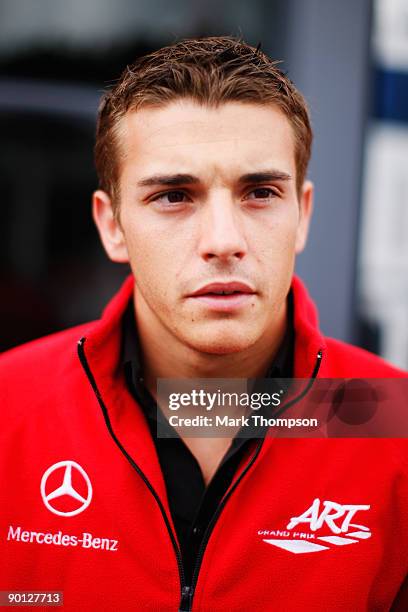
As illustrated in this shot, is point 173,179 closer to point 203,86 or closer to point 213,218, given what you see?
point 213,218

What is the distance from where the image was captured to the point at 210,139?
68.3 inches

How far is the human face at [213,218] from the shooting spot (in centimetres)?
168

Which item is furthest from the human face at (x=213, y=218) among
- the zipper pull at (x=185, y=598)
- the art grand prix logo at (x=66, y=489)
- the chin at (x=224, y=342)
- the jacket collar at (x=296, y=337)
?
the zipper pull at (x=185, y=598)

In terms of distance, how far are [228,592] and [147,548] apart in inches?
8.1

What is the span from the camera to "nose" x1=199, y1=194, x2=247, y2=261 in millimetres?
1635

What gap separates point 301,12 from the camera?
3.01 m

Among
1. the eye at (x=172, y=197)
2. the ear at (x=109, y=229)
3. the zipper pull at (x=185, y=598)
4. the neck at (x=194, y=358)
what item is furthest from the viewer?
the ear at (x=109, y=229)

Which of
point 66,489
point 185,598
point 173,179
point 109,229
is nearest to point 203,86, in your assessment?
point 173,179

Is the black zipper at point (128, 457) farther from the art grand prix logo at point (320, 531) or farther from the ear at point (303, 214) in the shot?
the ear at point (303, 214)

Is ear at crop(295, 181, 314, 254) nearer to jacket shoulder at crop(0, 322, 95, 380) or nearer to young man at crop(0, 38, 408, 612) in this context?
young man at crop(0, 38, 408, 612)

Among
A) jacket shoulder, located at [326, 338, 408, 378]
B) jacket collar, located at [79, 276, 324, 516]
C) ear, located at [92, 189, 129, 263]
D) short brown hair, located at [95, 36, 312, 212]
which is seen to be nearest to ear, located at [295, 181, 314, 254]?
short brown hair, located at [95, 36, 312, 212]

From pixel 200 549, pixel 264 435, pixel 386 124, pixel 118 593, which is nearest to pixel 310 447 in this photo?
pixel 264 435

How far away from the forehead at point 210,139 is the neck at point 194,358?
0.40 meters

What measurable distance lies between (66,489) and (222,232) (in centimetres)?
71
